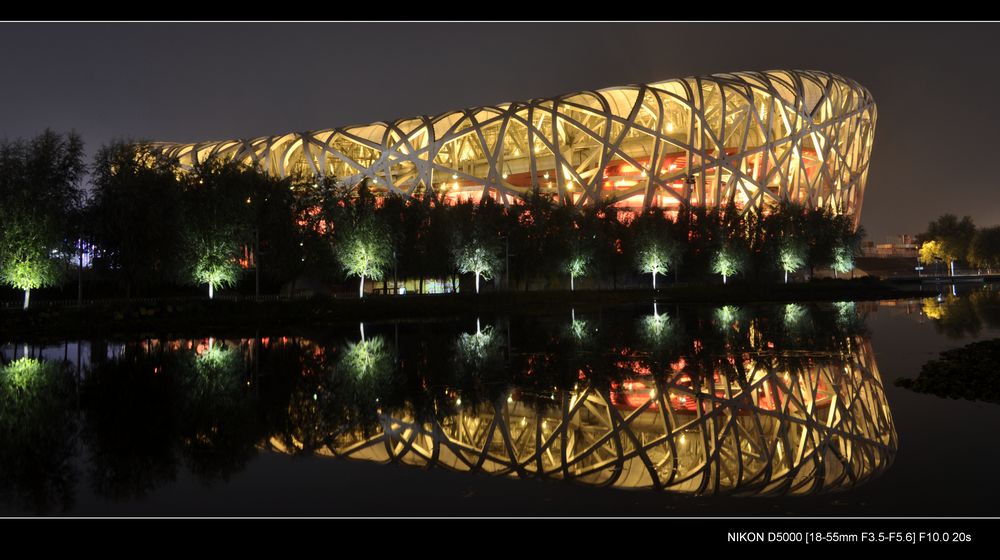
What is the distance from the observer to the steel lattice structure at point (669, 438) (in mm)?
6973

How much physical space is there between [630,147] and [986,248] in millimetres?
58868

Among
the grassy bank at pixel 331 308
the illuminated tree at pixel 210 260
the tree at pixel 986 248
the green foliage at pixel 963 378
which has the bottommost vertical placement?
the green foliage at pixel 963 378

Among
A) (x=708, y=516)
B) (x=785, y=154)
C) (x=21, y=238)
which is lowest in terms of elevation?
(x=708, y=516)

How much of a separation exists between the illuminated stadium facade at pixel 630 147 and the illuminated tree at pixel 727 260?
8931 millimetres

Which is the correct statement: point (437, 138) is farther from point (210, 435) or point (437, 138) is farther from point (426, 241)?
point (210, 435)

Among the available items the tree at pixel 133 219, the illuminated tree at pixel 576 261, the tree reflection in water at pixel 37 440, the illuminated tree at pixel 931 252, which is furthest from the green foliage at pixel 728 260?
the illuminated tree at pixel 931 252

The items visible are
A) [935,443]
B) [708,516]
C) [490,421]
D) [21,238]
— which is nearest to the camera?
[708,516]

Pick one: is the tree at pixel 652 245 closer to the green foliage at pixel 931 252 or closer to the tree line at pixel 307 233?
the tree line at pixel 307 233

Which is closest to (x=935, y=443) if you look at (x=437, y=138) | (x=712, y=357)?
(x=712, y=357)

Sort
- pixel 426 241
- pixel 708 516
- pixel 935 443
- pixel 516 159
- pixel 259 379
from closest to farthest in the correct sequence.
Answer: pixel 708 516 → pixel 935 443 → pixel 259 379 → pixel 426 241 → pixel 516 159

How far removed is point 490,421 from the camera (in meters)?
9.37

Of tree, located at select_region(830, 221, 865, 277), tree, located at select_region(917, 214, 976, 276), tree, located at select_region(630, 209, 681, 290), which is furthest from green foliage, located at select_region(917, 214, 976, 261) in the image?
tree, located at select_region(630, 209, 681, 290)

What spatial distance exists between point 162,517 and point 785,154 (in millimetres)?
72635

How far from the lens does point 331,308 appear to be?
1252 inches
